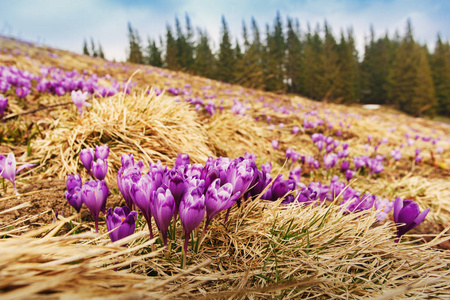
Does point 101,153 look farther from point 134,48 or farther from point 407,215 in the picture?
point 134,48

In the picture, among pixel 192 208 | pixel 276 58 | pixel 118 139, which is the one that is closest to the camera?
pixel 192 208

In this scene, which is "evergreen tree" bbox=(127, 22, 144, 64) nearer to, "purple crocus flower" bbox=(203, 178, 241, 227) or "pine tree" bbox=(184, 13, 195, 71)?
"pine tree" bbox=(184, 13, 195, 71)

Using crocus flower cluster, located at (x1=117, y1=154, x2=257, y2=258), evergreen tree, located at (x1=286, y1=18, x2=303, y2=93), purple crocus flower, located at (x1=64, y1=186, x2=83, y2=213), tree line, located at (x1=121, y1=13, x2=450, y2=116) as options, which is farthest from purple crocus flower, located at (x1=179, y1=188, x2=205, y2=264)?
evergreen tree, located at (x1=286, y1=18, x2=303, y2=93)

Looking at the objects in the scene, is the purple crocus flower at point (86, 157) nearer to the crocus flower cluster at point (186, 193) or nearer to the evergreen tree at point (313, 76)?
the crocus flower cluster at point (186, 193)

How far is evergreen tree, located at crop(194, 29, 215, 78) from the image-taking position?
142ft

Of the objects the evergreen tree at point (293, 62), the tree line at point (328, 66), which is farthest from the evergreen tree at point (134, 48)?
the evergreen tree at point (293, 62)

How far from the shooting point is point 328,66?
134 ft

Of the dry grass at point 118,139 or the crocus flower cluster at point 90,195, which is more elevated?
the dry grass at point 118,139

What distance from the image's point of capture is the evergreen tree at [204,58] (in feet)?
142

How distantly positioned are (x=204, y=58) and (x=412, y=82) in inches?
1344

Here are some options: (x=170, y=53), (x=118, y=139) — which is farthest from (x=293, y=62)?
(x=118, y=139)

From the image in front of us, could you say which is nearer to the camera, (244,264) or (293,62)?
(244,264)

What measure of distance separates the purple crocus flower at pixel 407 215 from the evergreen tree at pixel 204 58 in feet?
134

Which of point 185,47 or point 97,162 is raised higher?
point 185,47
